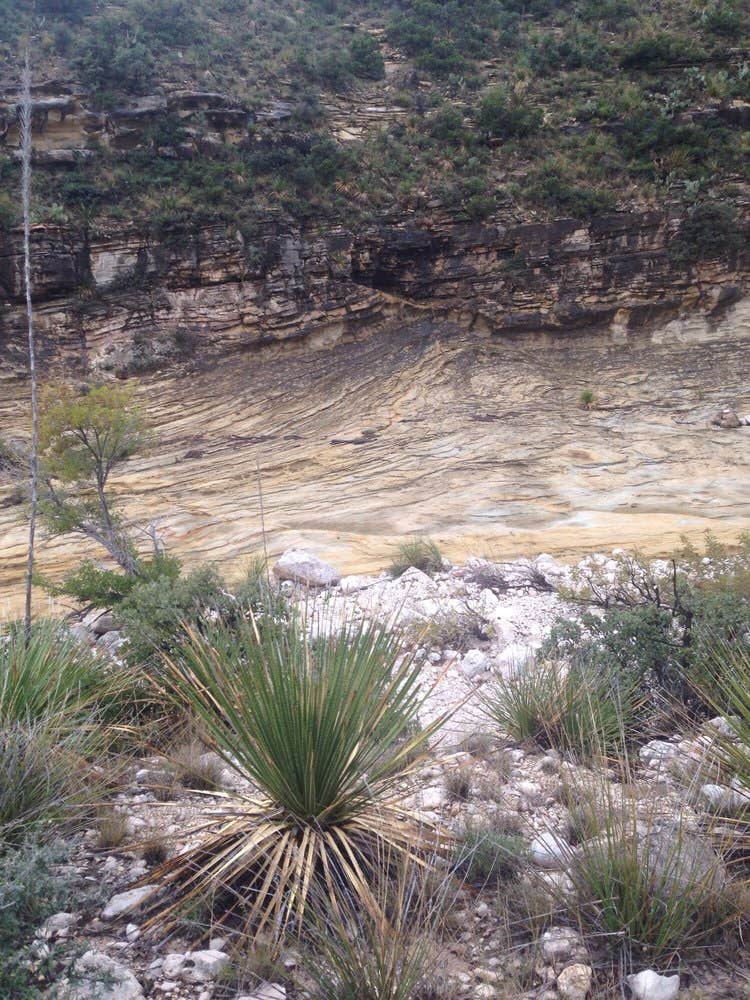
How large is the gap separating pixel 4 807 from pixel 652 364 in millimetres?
15744

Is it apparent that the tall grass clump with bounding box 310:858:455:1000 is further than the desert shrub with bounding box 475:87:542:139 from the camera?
No

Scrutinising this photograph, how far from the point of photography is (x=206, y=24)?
79.0ft

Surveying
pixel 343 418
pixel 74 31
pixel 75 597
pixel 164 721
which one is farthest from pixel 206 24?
pixel 164 721

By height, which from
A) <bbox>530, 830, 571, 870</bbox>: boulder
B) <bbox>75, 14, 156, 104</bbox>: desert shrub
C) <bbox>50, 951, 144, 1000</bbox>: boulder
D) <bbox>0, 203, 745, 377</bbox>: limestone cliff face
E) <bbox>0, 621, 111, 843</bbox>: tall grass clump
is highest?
<bbox>75, 14, 156, 104</bbox>: desert shrub

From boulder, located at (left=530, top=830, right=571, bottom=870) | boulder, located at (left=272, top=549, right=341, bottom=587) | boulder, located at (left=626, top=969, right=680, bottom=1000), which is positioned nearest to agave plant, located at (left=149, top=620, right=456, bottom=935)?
boulder, located at (left=530, top=830, right=571, bottom=870)

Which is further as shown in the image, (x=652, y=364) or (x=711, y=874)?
(x=652, y=364)

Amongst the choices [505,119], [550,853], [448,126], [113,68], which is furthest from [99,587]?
[505,119]

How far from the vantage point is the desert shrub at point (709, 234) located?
1648 cm

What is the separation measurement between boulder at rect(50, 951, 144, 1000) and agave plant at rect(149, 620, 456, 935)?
23 centimetres

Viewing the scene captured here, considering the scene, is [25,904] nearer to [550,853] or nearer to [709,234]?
[550,853]

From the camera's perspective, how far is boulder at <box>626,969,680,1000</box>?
230 cm

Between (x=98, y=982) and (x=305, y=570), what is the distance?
6.84m

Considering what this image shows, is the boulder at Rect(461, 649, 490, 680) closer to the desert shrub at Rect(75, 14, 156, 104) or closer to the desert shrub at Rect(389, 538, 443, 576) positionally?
the desert shrub at Rect(389, 538, 443, 576)

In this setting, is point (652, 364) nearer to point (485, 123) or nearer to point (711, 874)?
point (485, 123)
